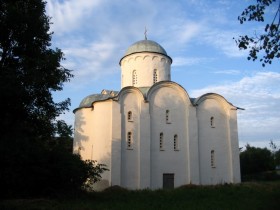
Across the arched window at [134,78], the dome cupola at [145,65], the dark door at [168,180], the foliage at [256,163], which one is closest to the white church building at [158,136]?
the dark door at [168,180]

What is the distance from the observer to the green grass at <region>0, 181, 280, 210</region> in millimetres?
13344

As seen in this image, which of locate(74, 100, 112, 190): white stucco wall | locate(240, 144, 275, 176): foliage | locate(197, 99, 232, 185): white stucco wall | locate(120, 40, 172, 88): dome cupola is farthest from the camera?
locate(240, 144, 275, 176): foliage

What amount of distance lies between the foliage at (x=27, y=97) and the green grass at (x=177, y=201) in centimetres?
168

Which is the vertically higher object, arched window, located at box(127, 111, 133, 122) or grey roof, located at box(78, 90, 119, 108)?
grey roof, located at box(78, 90, 119, 108)

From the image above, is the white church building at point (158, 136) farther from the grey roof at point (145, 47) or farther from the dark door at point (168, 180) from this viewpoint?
the grey roof at point (145, 47)

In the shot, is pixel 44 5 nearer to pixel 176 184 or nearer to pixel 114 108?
pixel 114 108

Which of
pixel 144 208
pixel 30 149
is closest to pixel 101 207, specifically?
pixel 144 208

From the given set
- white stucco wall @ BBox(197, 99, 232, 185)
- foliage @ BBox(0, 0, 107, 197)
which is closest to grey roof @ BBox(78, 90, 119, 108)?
white stucco wall @ BBox(197, 99, 232, 185)

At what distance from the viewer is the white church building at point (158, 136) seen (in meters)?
23.7

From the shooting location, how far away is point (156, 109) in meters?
25.2

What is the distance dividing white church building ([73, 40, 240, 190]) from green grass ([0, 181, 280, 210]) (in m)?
3.54

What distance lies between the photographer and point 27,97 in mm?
14273

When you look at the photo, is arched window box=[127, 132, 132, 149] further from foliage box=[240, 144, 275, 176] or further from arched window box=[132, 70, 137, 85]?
foliage box=[240, 144, 275, 176]

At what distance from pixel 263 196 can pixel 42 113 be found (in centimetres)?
1122
